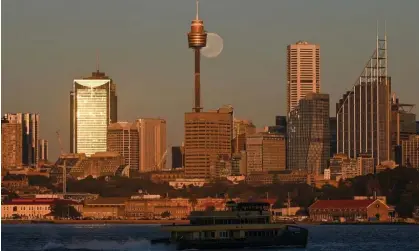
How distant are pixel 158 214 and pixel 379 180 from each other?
1055 inches

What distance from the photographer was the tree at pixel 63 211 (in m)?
147

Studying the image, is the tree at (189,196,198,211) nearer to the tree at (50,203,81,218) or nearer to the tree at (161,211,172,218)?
the tree at (161,211,172,218)

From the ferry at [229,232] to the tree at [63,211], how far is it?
96260 millimetres

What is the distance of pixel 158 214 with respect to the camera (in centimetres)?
14925

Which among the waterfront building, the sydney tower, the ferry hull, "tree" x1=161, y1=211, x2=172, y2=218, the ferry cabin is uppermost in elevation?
the sydney tower

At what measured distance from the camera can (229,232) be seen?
50.7m

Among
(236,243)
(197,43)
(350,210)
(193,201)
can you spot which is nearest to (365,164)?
(197,43)

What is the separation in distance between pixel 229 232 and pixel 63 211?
325 feet

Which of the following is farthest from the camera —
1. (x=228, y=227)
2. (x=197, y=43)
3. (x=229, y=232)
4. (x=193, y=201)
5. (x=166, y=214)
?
(x=197, y=43)

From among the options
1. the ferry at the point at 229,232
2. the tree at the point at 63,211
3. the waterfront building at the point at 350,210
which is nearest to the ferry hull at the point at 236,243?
the ferry at the point at 229,232

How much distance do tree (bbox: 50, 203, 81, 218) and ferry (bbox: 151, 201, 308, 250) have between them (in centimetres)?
9626

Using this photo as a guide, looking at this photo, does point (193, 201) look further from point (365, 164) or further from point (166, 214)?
point (365, 164)

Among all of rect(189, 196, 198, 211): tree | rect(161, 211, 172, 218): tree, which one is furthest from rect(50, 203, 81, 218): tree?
rect(189, 196, 198, 211): tree

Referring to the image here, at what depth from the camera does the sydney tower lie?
629 ft
